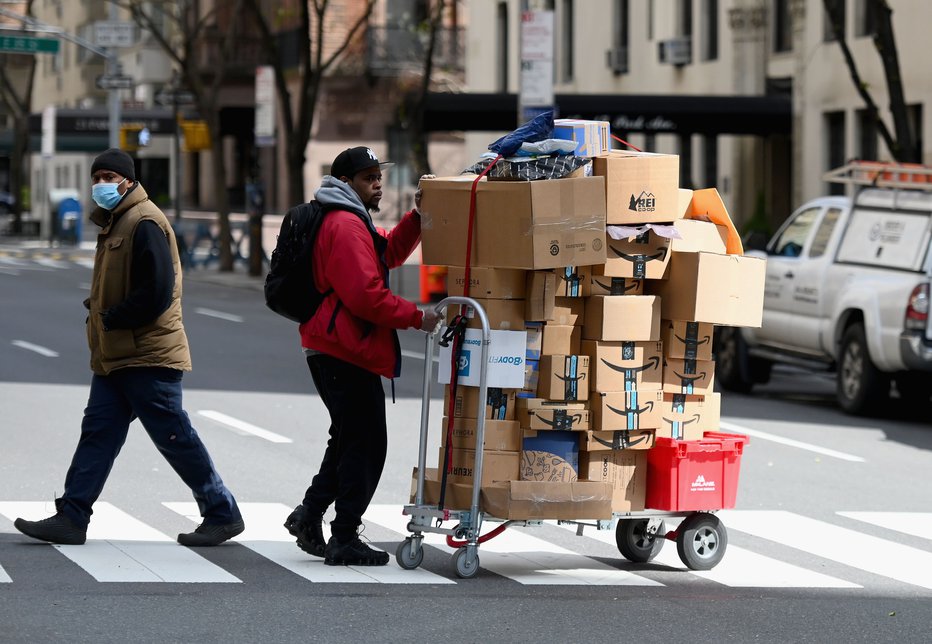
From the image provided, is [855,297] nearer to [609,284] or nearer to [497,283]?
[609,284]

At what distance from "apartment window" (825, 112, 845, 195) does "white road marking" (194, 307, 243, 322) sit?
1049cm

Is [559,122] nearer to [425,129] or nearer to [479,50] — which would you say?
[425,129]

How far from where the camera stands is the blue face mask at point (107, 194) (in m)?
9.07

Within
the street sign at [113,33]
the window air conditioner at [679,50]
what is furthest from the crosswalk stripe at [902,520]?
the street sign at [113,33]

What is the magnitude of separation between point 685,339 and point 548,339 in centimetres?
78

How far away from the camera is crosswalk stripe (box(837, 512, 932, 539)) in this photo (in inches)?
412

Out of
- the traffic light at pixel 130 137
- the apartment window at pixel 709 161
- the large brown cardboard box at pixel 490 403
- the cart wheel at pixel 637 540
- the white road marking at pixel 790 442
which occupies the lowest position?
the white road marking at pixel 790 442

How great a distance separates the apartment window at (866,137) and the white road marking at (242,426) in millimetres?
17621

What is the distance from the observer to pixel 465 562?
8.41 metres

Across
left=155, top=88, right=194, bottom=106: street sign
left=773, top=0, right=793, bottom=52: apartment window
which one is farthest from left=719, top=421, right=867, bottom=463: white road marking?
left=155, top=88, right=194, bottom=106: street sign

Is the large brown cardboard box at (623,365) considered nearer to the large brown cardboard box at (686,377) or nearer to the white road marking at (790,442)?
the large brown cardboard box at (686,377)

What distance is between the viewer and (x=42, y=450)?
13.0 meters

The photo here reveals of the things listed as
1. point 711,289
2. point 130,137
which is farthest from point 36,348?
point 130,137

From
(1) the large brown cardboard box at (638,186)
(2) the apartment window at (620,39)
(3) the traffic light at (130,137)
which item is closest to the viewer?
(1) the large brown cardboard box at (638,186)
